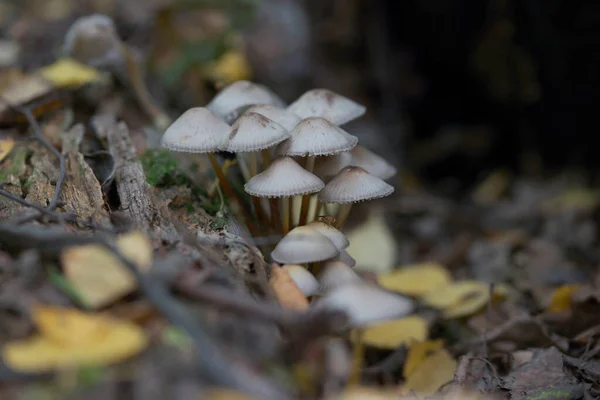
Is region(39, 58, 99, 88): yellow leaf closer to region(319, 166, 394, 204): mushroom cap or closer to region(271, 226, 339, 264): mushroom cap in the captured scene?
region(319, 166, 394, 204): mushroom cap

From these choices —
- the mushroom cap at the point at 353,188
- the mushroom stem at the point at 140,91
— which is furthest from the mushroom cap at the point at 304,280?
the mushroom stem at the point at 140,91

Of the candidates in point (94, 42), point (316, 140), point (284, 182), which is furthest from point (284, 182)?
point (94, 42)

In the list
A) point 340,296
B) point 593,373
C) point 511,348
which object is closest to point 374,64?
point 511,348

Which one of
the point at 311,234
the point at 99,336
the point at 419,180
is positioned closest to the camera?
the point at 99,336

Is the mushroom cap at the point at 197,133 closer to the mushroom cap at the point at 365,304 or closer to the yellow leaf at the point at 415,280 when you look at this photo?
the mushroom cap at the point at 365,304

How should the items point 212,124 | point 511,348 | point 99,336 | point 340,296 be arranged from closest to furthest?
1. point 99,336
2. point 340,296
3. point 212,124
4. point 511,348

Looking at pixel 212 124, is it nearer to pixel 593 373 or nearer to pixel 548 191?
pixel 593 373
